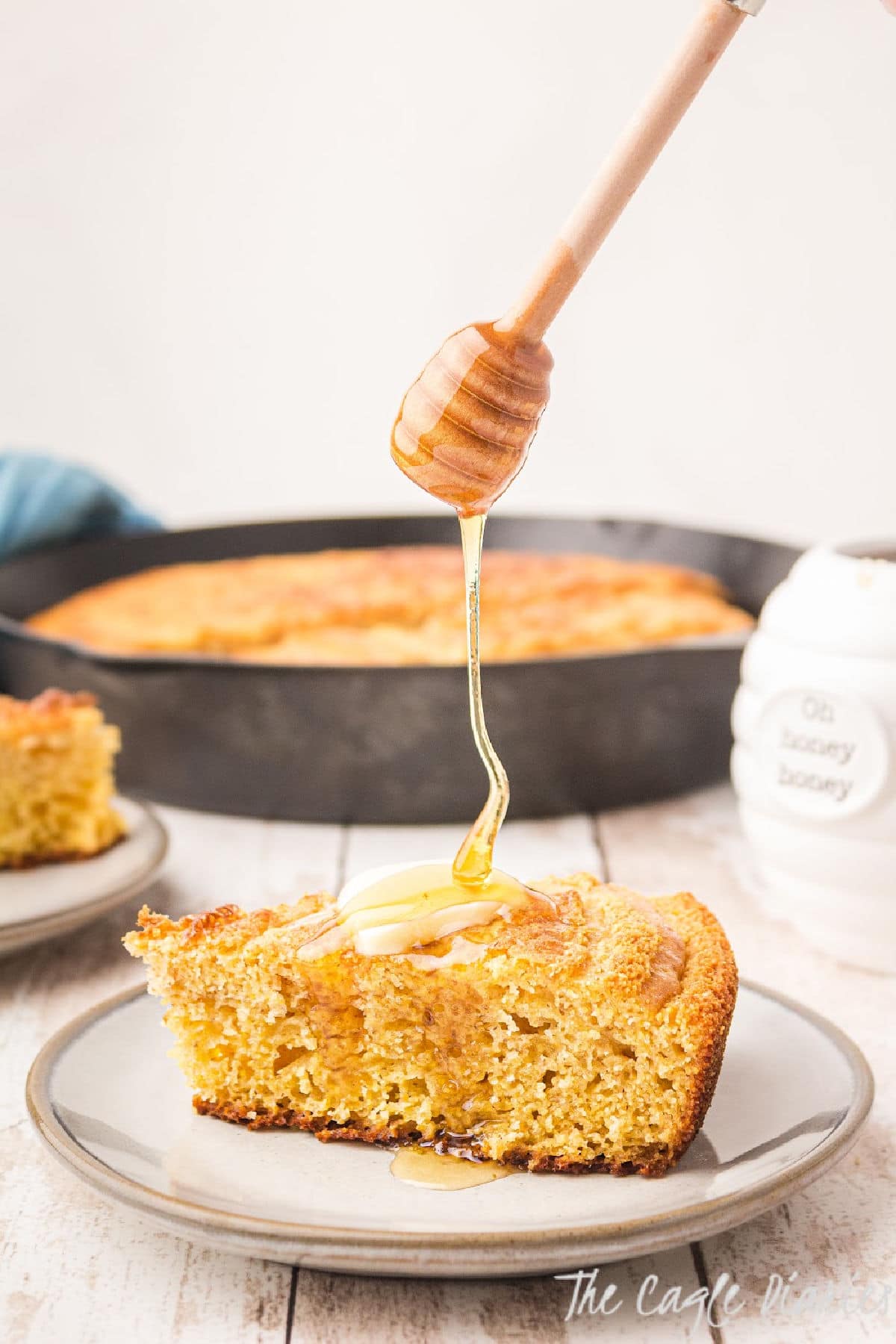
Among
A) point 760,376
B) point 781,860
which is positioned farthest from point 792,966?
point 760,376

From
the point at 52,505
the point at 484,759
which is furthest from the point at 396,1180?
the point at 52,505

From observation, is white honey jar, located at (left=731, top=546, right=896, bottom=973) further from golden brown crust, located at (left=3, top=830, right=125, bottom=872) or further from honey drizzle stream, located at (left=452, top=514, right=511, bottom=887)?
golden brown crust, located at (left=3, top=830, right=125, bottom=872)

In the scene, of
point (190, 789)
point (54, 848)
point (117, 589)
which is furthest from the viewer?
point (117, 589)

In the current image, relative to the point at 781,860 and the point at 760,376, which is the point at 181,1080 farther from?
the point at 760,376

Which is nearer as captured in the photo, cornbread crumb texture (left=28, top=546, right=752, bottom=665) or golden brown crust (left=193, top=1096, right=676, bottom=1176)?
golden brown crust (left=193, top=1096, right=676, bottom=1176)

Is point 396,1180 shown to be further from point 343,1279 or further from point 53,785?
point 53,785

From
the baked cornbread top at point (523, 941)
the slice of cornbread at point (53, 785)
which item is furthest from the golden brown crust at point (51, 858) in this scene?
the baked cornbread top at point (523, 941)

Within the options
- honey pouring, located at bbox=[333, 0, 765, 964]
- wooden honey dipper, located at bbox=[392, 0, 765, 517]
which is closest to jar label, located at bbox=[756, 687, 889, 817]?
honey pouring, located at bbox=[333, 0, 765, 964]
